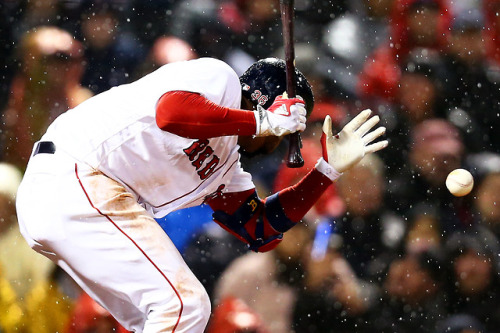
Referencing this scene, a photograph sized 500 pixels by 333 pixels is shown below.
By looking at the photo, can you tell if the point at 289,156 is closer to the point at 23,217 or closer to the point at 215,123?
the point at 215,123

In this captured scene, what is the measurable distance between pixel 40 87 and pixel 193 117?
6.93 ft

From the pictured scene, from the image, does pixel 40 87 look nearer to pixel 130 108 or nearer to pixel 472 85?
pixel 130 108

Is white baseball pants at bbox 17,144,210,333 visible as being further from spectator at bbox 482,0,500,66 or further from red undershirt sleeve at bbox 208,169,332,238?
spectator at bbox 482,0,500,66

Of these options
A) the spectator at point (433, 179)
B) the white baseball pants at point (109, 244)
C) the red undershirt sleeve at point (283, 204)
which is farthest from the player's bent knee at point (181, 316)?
the spectator at point (433, 179)

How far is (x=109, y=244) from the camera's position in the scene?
1973 millimetres

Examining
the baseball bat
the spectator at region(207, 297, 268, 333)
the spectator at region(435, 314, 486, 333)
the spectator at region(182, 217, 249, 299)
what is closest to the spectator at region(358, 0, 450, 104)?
the spectator at region(182, 217, 249, 299)

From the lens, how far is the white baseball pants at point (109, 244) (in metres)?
1.93

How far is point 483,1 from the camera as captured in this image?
3.77m

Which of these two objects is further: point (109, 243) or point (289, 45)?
point (289, 45)

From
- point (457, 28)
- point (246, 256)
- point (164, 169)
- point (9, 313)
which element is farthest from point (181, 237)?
point (457, 28)

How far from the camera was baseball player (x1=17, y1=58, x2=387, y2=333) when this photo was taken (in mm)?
1957

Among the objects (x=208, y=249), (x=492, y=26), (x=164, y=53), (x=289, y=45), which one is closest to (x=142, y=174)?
(x=289, y=45)

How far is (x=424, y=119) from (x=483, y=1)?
738 mm

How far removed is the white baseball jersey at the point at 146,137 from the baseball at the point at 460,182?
1.67 m
